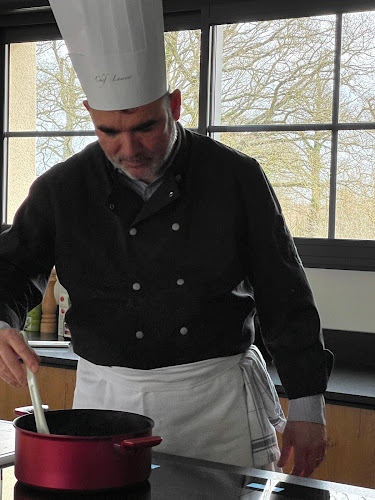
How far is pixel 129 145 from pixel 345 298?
1437 millimetres

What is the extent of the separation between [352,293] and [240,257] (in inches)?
46.2

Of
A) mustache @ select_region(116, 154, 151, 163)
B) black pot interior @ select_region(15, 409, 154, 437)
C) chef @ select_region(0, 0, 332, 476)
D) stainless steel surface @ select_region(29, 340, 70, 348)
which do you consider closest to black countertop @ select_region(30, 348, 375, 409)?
stainless steel surface @ select_region(29, 340, 70, 348)

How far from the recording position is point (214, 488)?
1.16 m

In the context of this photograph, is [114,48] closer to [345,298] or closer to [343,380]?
[343,380]

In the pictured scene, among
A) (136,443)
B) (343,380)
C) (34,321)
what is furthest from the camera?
(34,321)

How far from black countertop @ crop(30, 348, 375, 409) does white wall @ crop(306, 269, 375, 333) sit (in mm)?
145

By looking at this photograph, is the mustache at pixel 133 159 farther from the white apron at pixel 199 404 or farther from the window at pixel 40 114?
the window at pixel 40 114

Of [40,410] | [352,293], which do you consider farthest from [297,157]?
[40,410]

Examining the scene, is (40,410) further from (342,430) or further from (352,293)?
(352,293)

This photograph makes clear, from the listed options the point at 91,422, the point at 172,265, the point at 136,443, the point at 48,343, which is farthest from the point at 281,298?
the point at 48,343

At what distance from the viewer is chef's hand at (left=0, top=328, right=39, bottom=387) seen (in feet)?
4.31

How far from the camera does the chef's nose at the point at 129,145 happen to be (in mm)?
1506

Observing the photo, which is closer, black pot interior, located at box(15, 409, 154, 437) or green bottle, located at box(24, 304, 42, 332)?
black pot interior, located at box(15, 409, 154, 437)

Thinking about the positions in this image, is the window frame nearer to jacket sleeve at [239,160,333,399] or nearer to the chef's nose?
jacket sleeve at [239,160,333,399]
